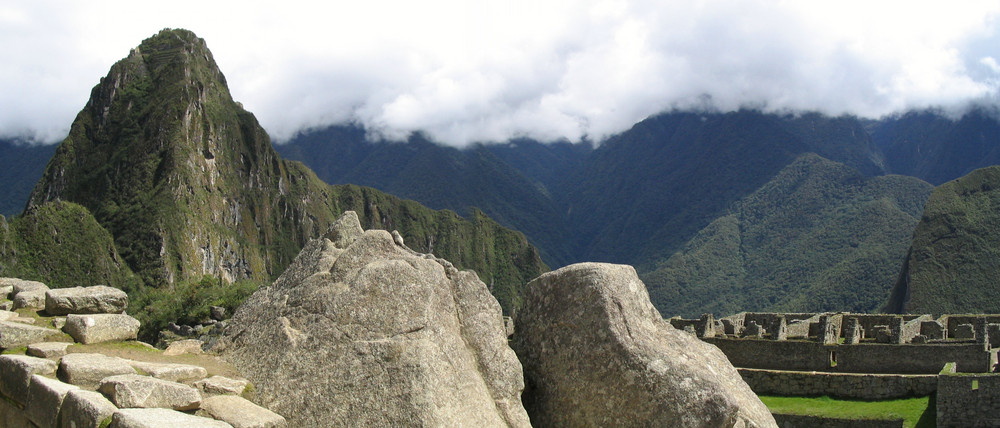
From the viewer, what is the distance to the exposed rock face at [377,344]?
32.2 feet

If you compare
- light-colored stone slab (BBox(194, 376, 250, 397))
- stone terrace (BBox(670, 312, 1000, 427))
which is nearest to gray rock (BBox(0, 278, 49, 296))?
light-colored stone slab (BBox(194, 376, 250, 397))

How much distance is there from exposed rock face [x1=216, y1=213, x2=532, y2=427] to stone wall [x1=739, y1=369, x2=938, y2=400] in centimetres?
2284

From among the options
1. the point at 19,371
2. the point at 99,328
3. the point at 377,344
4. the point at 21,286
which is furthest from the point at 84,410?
the point at 21,286

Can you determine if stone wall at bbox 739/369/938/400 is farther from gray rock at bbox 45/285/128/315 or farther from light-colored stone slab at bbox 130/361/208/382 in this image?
light-colored stone slab at bbox 130/361/208/382

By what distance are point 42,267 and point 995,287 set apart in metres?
194

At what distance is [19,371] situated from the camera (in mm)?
10031

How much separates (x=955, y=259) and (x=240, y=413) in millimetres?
183271

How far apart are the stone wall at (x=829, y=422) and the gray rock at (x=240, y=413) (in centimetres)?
2211

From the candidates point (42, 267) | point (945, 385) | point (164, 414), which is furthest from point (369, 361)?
point (42, 267)

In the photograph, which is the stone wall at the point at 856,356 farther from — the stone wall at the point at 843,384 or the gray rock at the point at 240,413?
the gray rock at the point at 240,413

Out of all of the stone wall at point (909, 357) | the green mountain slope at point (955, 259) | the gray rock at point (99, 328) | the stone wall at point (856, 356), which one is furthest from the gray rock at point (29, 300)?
the green mountain slope at point (955, 259)

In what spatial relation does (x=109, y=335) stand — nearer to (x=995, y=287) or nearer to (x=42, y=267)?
(x=995, y=287)

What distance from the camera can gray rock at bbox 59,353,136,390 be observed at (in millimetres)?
9609

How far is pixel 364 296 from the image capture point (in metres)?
10.8
